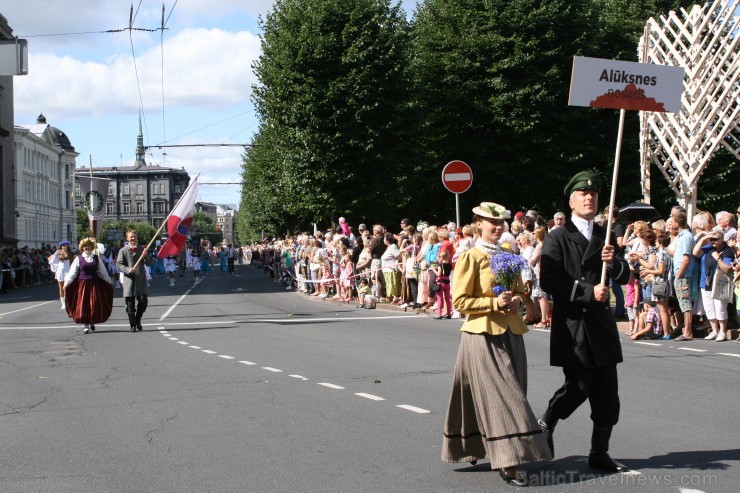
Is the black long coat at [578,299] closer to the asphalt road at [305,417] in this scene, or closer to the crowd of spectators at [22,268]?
the asphalt road at [305,417]

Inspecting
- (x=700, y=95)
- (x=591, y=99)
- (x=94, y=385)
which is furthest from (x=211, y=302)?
(x=591, y=99)

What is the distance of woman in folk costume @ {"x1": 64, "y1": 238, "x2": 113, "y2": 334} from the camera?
17281mm

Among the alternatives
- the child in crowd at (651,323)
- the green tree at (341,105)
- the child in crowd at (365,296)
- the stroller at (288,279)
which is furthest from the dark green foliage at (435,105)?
the child in crowd at (651,323)

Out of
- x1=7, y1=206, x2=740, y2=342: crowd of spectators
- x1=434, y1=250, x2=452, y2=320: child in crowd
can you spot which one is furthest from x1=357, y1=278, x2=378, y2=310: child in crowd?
x1=434, y1=250, x2=452, y2=320: child in crowd

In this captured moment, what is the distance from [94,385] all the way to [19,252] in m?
38.7

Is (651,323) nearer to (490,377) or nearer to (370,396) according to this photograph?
(370,396)

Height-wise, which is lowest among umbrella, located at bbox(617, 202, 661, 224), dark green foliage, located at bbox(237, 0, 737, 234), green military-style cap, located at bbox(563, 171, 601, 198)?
green military-style cap, located at bbox(563, 171, 601, 198)

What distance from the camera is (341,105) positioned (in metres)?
36.6

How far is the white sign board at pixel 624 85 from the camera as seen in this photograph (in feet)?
23.2

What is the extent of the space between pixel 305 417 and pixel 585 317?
306 cm

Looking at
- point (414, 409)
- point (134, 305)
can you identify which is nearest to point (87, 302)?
point (134, 305)

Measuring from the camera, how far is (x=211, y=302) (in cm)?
2811

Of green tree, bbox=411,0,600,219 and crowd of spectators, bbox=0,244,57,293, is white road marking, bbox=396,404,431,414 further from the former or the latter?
crowd of spectators, bbox=0,244,57,293

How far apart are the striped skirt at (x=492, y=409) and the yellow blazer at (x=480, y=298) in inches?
2.5
